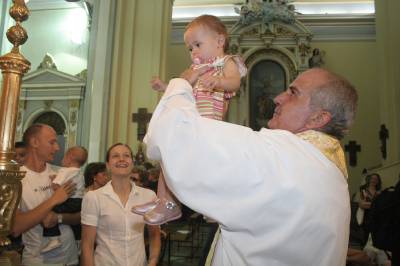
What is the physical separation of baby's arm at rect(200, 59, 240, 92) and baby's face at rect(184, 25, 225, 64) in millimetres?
95

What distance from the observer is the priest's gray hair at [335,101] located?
165 cm

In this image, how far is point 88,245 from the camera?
10.2ft

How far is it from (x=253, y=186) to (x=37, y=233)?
7.41 ft

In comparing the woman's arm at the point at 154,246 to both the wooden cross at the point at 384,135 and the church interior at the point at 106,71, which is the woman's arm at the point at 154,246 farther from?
the wooden cross at the point at 384,135

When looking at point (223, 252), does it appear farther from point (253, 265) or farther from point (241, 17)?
point (241, 17)

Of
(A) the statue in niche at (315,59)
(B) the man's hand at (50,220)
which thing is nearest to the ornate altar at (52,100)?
(B) the man's hand at (50,220)

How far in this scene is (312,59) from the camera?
556 inches

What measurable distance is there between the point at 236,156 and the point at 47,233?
87.6 inches

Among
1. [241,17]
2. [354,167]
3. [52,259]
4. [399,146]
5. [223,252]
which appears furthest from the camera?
[241,17]

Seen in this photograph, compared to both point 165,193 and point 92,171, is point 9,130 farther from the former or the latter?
point 92,171

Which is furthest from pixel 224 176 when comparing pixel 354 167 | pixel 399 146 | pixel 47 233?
pixel 354 167

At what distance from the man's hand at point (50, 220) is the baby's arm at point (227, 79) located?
1705 millimetres


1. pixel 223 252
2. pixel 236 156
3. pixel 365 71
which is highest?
pixel 365 71

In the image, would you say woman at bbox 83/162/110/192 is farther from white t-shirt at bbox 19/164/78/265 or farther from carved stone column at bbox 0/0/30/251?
carved stone column at bbox 0/0/30/251
